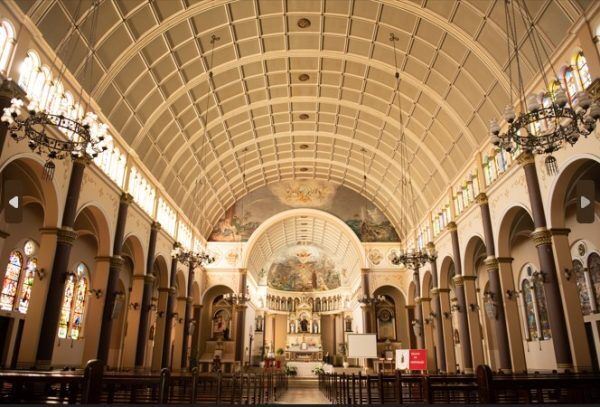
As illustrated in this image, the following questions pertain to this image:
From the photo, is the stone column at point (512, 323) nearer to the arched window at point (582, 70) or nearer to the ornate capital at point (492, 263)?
the ornate capital at point (492, 263)

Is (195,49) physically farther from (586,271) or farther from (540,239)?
(586,271)

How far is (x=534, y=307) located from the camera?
20.0m

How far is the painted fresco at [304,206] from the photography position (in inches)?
1288

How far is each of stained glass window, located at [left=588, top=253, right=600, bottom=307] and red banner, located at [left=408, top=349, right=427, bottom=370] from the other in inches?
283

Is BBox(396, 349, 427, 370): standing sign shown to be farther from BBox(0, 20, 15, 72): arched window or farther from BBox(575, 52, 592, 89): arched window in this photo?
BBox(0, 20, 15, 72): arched window

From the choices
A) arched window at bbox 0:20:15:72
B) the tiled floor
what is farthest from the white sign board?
arched window at bbox 0:20:15:72

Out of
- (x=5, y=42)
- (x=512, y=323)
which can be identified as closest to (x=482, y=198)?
(x=512, y=323)

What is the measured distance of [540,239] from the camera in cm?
1313

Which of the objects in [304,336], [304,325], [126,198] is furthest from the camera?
[304,325]

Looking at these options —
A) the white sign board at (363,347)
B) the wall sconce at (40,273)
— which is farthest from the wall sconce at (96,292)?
the white sign board at (363,347)

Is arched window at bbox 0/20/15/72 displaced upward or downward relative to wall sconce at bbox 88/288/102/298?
upward

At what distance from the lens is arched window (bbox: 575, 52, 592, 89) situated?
11672mm

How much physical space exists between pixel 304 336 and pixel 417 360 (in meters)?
27.8

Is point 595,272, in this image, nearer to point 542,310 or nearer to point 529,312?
point 542,310
